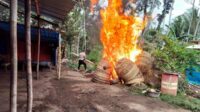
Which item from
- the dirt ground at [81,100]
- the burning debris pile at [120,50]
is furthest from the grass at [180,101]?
the burning debris pile at [120,50]

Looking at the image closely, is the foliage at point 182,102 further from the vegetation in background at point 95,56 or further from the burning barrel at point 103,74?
the vegetation in background at point 95,56

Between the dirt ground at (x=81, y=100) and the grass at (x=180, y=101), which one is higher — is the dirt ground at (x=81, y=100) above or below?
above

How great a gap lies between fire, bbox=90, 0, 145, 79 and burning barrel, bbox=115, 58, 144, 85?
3.85 ft

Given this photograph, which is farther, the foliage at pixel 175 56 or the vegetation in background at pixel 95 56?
the vegetation in background at pixel 95 56

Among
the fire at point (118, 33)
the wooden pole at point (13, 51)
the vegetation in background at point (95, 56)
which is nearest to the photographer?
the wooden pole at point (13, 51)

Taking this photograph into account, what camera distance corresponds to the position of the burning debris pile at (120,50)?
1170 cm

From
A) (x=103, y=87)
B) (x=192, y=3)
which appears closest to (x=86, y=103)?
(x=103, y=87)

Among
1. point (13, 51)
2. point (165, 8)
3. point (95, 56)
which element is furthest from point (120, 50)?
point (165, 8)

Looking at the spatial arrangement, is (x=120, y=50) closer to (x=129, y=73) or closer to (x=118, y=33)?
(x=118, y=33)

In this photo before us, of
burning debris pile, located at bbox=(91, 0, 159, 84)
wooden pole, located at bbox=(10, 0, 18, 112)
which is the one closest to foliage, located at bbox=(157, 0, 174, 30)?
burning debris pile, located at bbox=(91, 0, 159, 84)

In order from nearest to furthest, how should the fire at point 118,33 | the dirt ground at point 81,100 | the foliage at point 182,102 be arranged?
1. the dirt ground at point 81,100
2. the foliage at point 182,102
3. the fire at point 118,33

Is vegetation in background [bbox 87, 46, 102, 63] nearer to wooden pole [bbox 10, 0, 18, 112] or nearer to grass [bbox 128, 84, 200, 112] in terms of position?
grass [bbox 128, 84, 200, 112]

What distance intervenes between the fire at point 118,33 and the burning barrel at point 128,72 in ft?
3.85

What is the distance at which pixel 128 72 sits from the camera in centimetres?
1150
